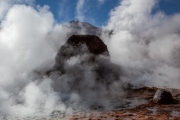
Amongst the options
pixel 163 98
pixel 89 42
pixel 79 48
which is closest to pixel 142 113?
pixel 163 98

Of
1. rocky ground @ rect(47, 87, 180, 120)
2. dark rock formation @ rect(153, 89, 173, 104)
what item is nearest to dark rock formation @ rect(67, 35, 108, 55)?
rocky ground @ rect(47, 87, 180, 120)

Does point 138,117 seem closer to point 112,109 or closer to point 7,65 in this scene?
point 112,109

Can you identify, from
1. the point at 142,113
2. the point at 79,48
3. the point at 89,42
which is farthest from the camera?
the point at 89,42

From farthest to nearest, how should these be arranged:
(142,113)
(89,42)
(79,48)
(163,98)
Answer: (89,42), (79,48), (163,98), (142,113)

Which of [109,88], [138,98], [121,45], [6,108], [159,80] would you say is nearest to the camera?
[6,108]

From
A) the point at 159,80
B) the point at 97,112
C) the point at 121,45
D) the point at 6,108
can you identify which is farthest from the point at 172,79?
the point at 121,45

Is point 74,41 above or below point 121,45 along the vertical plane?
below

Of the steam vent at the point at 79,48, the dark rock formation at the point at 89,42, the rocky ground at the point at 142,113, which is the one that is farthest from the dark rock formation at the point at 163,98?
the dark rock formation at the point at 89,42

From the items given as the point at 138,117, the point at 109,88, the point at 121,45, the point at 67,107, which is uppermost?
the point at 121,45

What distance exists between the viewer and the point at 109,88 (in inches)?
714

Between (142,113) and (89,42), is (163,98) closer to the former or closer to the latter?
(142,113)

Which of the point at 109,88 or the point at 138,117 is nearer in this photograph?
the point at 138,117

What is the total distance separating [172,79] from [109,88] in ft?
21.6

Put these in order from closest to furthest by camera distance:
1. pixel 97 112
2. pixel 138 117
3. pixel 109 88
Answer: pixel 138 117 → pixel 97 112 → pixel 109 88
